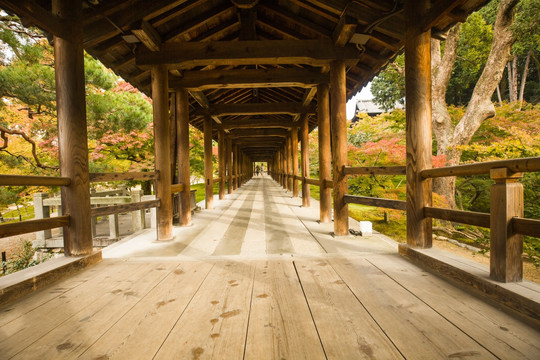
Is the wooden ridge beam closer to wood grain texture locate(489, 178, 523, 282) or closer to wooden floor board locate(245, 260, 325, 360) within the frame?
wooden floor board locate(245, 260, 325, 360)

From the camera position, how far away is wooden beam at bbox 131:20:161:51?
3.26 m

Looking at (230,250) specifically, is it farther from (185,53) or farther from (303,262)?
(185,53)

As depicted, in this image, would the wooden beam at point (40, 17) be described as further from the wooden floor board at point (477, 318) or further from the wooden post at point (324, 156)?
the wooden post at point (324, 156)

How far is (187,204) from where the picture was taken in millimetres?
4793

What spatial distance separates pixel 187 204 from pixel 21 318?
10.3ft

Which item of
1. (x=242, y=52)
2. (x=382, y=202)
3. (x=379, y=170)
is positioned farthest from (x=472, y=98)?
(x=242, y=52)

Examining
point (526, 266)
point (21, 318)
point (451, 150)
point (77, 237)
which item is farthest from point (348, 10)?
point (451, 150)

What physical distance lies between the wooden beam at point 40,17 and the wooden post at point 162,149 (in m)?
1.29

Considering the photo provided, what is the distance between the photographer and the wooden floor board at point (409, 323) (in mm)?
1280

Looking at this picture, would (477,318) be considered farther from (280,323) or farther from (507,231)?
(280,323)

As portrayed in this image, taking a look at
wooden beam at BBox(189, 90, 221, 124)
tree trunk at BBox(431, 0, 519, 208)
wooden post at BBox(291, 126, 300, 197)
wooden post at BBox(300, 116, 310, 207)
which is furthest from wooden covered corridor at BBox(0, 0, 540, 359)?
tree trunk at BBox(431, 0, 519, 208)

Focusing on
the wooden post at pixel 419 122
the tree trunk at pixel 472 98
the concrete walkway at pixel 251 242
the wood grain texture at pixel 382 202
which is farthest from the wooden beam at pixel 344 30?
the tree trunk at pixel 472 98

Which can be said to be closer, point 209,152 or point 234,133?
point 209,152

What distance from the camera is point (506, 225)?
169 centimetres
